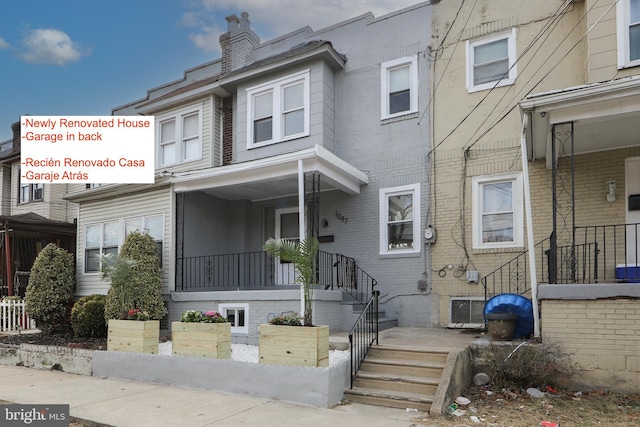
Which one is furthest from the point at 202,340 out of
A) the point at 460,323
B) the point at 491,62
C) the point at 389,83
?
the point at 491,62

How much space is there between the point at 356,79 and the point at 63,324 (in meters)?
9.42

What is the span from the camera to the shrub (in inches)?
252

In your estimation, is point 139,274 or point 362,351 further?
point 139,274

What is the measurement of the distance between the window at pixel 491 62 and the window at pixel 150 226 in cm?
777

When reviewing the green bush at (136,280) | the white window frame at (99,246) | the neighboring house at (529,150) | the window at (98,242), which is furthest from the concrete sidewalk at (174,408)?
the window at (98,242)

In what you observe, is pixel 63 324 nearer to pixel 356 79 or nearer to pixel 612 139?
pixel 356 79

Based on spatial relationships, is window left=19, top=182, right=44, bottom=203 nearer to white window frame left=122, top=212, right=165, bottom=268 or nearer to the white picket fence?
the white picket fence

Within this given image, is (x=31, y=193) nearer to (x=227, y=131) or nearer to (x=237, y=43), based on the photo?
(x=227, y=131)

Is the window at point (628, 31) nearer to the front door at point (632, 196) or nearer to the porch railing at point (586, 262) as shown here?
the front door at point (632, 196)

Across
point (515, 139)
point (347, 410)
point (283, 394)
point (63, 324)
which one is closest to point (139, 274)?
point (63, 324)

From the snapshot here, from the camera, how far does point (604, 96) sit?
21.7 feet

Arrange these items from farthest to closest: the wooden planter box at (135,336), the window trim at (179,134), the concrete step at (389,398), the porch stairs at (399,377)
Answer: the window trim at (179,134), the wooden planter box at (135,336), the porch stairs at (399,377), the concrete step at (389,398)

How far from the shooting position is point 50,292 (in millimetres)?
12242

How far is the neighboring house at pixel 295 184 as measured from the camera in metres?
10.4
